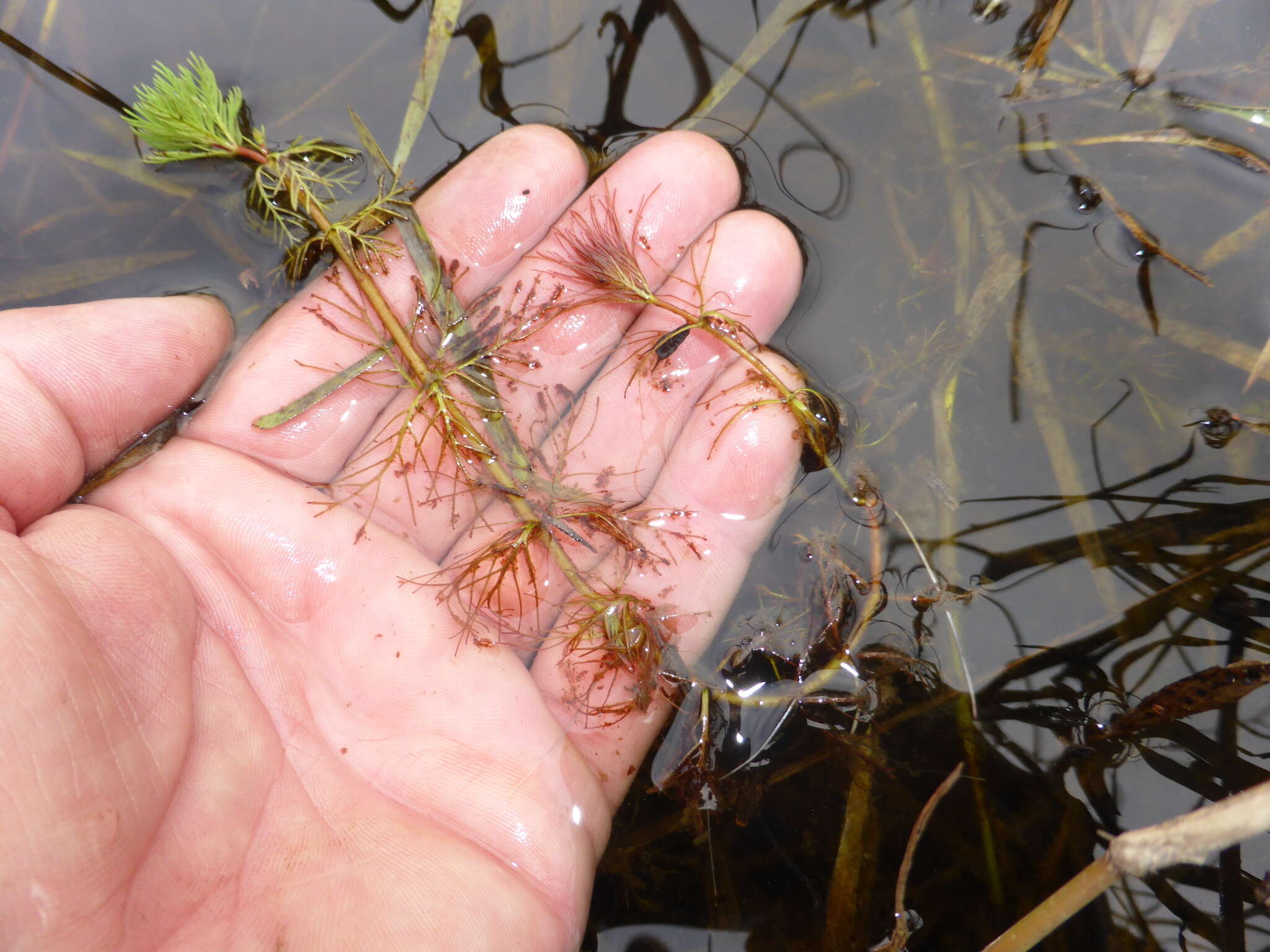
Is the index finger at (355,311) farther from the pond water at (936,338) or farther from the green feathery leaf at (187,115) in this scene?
the green feathery leaf at (187,115)

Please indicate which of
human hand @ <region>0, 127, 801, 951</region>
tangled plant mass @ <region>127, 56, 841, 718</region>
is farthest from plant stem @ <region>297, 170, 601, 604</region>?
human hand @ <region>0, 127, 801, 951</region>

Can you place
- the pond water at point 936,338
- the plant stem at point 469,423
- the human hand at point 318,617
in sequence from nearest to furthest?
the human hand at point 318,617 → the pond water at point 936,338 → the plant stem at point 469,423

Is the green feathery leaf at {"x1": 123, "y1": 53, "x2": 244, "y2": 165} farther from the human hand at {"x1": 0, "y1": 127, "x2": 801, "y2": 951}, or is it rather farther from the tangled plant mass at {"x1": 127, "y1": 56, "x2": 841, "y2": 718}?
the human hand at {"x1": 0, "y1": 127, "x2": 801, "y2": 951}

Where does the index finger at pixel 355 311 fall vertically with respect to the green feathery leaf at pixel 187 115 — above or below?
below

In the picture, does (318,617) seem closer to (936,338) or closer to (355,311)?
(355,311)

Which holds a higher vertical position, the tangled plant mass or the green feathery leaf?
the green feathery leaf

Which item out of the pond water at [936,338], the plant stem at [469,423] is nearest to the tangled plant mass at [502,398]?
the plant stem at [469,423]

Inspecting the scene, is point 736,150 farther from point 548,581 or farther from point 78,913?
point 78,913
